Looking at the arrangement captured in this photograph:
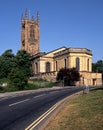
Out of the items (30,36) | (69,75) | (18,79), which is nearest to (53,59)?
(30,36)

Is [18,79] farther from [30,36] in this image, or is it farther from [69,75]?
[30,36]

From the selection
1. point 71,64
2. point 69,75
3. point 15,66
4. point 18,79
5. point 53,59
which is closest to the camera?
point 18,79

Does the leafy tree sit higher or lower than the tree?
lower

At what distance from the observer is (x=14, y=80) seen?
6619 centimetres

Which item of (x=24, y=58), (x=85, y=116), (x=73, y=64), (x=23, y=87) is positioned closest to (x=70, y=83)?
(x=73, y=64)

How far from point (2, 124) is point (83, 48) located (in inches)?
3826

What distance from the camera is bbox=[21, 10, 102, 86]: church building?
110 meters

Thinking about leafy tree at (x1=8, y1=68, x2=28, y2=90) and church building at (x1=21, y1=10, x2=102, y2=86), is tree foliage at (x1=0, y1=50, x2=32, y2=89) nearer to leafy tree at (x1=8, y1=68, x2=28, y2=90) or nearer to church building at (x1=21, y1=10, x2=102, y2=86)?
leafy tree at (x1=8, y1=68, x2=28, y2=90)

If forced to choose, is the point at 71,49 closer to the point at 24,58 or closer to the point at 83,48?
the point at 83,48

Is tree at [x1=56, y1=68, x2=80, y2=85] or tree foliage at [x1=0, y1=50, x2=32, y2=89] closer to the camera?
tree foliage at [x1=0, y1=50, x2=32, y2=89]

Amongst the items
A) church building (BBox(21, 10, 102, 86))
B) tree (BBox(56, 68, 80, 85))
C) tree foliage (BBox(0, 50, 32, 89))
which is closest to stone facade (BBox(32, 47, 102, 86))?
church building (BBox(21, 10, 102, 86))

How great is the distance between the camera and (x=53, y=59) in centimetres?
12500

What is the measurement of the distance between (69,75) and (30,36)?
47.4 m

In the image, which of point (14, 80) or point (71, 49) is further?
point (71, 49)
